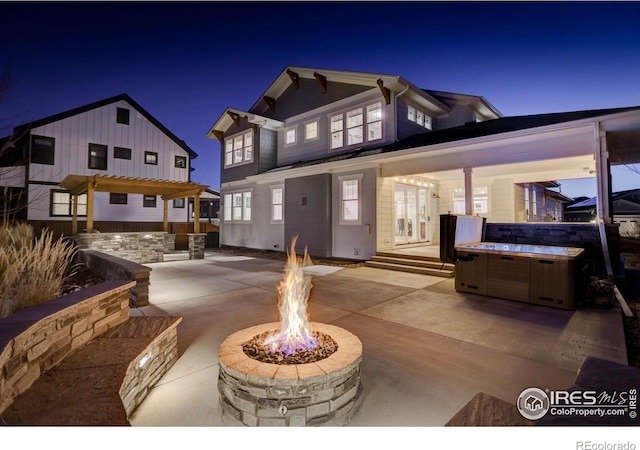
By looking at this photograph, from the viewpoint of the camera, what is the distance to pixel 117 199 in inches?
670

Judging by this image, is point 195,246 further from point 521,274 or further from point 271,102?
point 521,274

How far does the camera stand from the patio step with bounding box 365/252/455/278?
8.01 metres

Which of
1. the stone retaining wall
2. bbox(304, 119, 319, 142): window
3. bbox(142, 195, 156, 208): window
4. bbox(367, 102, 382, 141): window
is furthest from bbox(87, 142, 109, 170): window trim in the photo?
bbox(367, 102, 382, 141): window

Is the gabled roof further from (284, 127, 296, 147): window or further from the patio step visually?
the patio step

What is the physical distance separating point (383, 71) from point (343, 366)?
36.2 ft

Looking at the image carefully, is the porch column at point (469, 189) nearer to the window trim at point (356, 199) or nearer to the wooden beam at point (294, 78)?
the window trim at point (356, 199)

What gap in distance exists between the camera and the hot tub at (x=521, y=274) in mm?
5172

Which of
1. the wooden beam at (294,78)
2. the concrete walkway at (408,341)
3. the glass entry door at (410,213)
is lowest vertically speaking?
the concrete walkway at (408,341)

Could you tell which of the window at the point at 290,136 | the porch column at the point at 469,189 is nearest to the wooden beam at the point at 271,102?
the window at the point at 290,136

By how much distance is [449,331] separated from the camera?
4.13 metres

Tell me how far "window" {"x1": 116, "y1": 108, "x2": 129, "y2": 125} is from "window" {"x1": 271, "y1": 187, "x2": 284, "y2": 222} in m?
10.5

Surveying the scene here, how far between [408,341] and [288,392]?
2138 millimetres

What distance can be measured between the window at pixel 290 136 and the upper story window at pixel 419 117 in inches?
211

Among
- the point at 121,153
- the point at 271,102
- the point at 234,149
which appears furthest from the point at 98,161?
the point at 271,102
